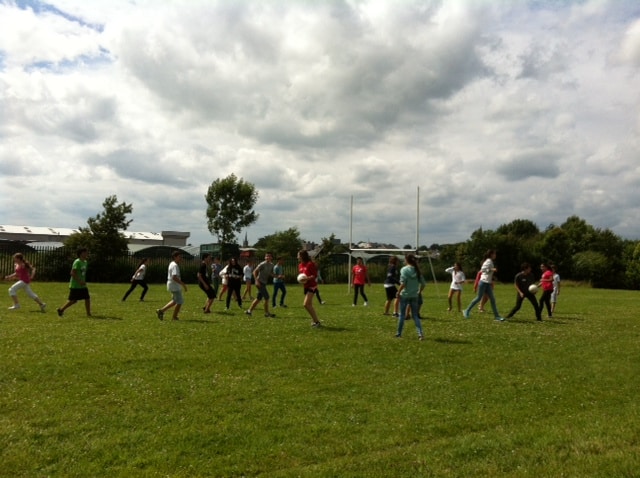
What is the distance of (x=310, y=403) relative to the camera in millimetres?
6766

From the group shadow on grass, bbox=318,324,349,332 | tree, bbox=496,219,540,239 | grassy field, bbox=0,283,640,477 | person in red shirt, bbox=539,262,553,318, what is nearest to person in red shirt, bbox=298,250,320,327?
shadow on grass, bbox=318,324,349,332

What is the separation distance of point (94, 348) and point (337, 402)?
502 cm

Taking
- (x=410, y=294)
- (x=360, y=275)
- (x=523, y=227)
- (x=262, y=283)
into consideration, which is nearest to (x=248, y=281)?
(x=360, y=275)

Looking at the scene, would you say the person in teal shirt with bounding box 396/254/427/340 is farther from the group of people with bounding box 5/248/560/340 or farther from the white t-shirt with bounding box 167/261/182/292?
the white t-shirt with bounding box 167/261/182/292

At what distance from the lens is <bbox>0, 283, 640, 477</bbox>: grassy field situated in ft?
16.6

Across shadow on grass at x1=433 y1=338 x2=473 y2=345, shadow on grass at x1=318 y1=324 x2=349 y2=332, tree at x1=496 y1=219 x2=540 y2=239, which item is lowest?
shadow on grass at x1=433 y1=338 x2=473 y2=345

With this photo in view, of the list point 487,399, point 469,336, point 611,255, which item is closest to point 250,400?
point 487,399

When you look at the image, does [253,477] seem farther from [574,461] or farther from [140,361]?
[140,361]

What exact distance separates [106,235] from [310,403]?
1227 inches

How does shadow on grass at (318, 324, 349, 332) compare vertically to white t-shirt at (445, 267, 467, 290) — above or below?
below

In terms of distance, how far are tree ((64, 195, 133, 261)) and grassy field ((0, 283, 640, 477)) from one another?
75.8ft

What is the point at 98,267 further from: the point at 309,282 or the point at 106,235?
the point at 309,282

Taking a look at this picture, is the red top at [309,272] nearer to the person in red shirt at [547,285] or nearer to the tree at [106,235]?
the person in red shirt at [547,285]

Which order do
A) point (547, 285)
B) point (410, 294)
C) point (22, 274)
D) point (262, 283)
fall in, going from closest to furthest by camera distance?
point (410, 294) → point (262, 283) → point (22, 274) → point (547, 285)
